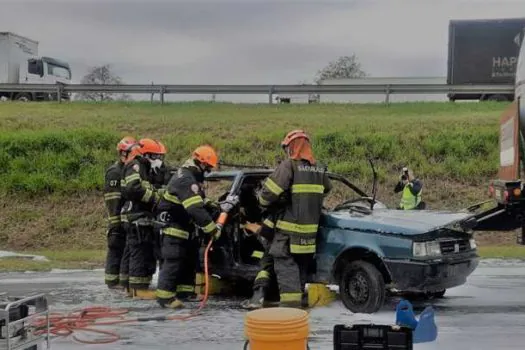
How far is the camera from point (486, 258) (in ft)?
35.8

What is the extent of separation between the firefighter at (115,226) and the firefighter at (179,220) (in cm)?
130

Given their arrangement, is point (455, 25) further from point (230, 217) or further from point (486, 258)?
point (230, 217)

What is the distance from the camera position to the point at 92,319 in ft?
22.0

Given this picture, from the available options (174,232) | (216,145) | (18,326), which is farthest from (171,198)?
(216,145)

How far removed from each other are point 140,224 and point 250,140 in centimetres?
945

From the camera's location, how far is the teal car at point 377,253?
20.8ft

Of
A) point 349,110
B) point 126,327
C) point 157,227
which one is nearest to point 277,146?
→ point 349,110

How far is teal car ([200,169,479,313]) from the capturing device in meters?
6.33

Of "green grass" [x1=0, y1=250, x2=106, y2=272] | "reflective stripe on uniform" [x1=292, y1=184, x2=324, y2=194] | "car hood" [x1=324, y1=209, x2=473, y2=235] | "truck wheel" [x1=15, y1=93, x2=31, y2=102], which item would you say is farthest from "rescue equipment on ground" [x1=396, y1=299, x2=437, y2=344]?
"truck wheel" [x1=15, y1=93, x2=31, y2=102]

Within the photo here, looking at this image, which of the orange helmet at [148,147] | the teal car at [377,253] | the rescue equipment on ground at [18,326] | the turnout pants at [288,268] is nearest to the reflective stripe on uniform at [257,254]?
the teal car at [377,253]

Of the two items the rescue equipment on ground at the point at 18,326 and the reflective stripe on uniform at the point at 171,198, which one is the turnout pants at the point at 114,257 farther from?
the rescue equipment on ground at the point at 18,326

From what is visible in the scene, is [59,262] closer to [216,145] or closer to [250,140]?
[216,145]

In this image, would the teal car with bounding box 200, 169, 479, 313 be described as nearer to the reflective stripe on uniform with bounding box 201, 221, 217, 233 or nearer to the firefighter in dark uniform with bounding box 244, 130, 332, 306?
the firefighter in dark uniform with bounding box 244, 130, 332, 306

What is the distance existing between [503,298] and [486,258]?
3470 mm
